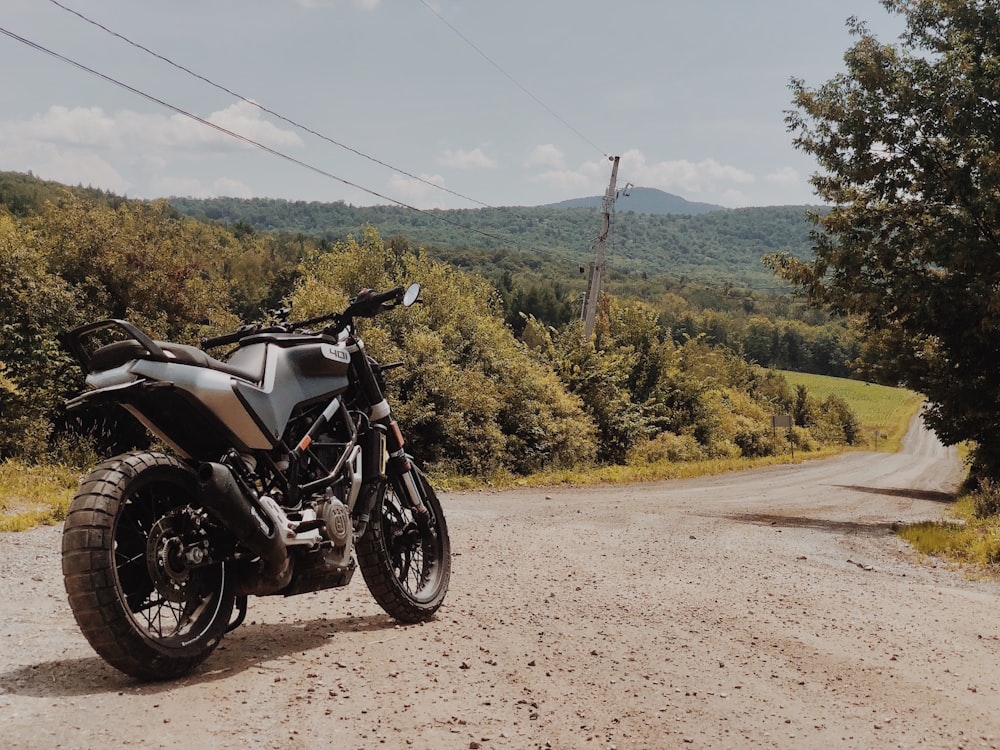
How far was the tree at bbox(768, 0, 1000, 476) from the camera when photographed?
558 inches

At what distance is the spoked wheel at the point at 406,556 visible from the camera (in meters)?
4.81

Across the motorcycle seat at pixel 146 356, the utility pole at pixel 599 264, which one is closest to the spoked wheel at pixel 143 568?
the motorcycle seat at pixel 146 356

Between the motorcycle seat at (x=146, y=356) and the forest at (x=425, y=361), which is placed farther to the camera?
the forest at (x=425, y=361)

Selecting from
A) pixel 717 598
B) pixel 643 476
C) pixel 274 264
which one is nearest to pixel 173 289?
pixel 643 476

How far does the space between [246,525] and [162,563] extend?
38 centimetres

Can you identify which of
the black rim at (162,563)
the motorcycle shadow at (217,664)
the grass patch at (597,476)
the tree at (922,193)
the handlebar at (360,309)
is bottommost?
the grass patch at (597,476)

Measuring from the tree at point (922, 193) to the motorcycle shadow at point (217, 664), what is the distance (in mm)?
12818

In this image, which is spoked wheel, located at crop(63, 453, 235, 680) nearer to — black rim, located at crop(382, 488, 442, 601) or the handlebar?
the handlebar

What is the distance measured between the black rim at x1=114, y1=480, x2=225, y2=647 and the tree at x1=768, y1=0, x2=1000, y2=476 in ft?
44.8

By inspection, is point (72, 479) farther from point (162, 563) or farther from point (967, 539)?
point (967, 539)

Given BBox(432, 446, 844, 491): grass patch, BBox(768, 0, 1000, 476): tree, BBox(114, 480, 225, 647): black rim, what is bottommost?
BBox(432, 446, 844, 491): grass patch

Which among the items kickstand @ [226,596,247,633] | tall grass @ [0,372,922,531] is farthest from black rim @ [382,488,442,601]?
tall grass @ [0,372,922,531]

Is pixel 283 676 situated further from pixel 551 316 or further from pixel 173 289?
pixel 551 316

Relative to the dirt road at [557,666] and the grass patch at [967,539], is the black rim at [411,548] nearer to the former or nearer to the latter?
the dirt road at [557,666]
